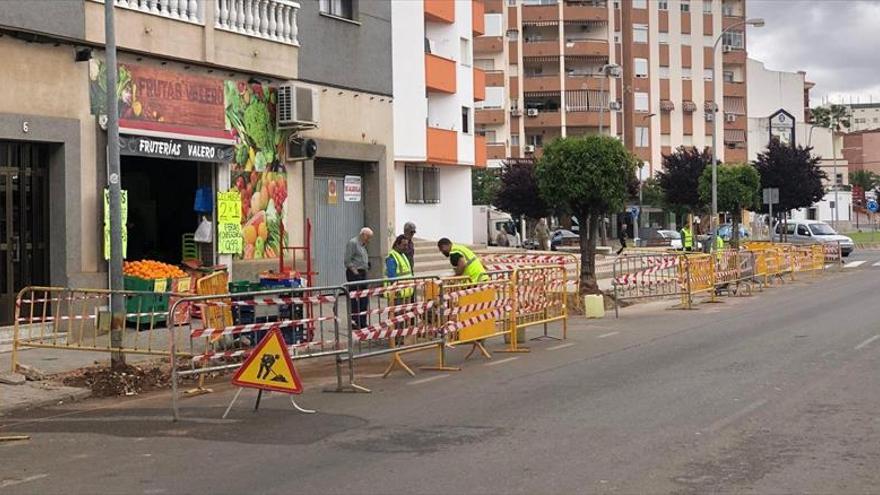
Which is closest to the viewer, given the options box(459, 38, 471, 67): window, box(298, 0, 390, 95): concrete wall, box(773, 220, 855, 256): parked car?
box(298, 0, 390, 95): concrete wall

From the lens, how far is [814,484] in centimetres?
704

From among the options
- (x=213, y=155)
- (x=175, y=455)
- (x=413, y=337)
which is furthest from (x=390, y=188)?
(x=175, y=455)

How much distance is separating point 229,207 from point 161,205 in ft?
5.06

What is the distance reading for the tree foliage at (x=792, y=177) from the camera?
49031 millimetres

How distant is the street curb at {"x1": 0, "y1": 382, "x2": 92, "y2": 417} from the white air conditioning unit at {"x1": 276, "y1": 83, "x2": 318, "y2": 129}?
30.1 feet

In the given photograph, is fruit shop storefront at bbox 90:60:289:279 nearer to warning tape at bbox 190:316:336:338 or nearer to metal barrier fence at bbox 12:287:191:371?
metal barrier fence at bbox 12:287:191:371

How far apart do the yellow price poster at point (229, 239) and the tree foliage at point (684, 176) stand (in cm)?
4514

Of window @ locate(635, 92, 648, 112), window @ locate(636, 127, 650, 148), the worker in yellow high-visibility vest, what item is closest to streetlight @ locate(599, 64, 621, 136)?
window @ locate(635, 92, 648, 112)

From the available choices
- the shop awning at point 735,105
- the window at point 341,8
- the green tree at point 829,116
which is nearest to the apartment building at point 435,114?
the window at point 341,8

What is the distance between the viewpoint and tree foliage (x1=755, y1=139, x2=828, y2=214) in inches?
1930

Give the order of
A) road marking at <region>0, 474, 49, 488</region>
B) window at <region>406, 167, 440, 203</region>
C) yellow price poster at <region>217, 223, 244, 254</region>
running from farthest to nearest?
window at <region>406, 167, 440, 203</region> < yellow price poster at <region>217, 223, 244, 254</region> < road marking at <region>0, 474, 49, 488</region>

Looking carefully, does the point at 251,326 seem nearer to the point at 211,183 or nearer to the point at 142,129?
the point at 142,129

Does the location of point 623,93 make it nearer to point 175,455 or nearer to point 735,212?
point 735,212

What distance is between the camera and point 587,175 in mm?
22656
